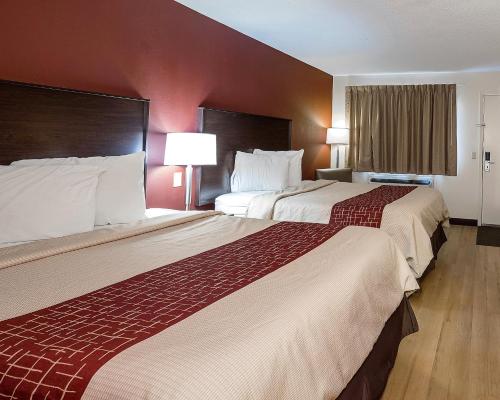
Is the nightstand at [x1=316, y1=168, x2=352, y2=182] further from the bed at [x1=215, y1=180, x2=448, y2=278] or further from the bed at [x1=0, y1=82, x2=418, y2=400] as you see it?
the bed at [x1=0, y1=82, x2=418, y2=400]

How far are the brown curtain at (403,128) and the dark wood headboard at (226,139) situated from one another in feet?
7.90

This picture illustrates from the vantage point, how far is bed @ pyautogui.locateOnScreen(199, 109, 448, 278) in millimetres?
3379

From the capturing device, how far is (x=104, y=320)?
1203mm

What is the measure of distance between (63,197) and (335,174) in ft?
15.3

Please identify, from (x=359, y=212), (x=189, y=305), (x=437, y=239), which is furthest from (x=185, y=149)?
(x=437, y=239)

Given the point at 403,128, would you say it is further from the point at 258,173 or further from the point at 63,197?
the point at 63,197

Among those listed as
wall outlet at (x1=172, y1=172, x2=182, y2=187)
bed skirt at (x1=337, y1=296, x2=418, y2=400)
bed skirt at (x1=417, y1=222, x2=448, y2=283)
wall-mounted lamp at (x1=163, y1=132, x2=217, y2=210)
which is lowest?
bed skirt at (x1=337, y1=296, x2=418, y2=400)

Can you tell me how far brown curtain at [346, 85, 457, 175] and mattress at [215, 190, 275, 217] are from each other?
3527 millimetres

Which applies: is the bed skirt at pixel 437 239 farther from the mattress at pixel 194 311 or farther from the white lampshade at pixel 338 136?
the white lampshade at pixel 338 136

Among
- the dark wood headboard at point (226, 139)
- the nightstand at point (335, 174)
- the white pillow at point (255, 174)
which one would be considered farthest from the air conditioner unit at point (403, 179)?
the white pillow at point (255, 174)

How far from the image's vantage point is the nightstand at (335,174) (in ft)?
20.4

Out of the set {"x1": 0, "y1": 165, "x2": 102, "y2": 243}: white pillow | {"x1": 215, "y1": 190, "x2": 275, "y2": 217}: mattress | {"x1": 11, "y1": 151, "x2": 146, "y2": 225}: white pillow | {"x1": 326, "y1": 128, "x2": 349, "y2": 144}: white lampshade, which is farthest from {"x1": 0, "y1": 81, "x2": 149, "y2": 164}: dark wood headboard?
{"x1": 326, "y1": 128, "x2": 349, "y2": 144}: white lampshade

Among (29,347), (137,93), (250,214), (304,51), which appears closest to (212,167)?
(250,214)

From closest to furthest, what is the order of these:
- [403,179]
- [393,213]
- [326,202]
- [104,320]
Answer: [104,320]
[393,213]
[326,202]
[403,179]
